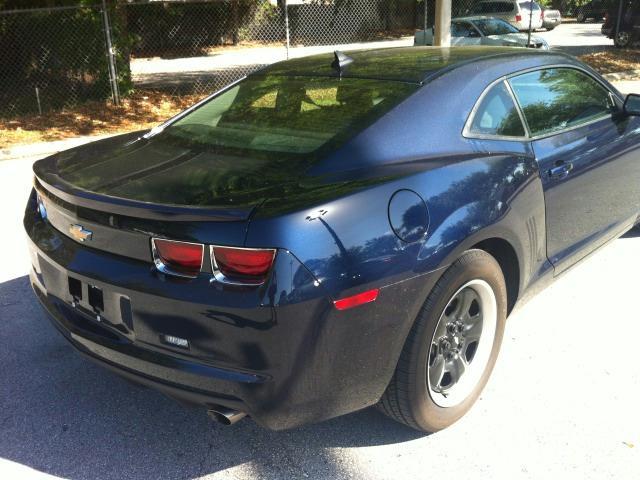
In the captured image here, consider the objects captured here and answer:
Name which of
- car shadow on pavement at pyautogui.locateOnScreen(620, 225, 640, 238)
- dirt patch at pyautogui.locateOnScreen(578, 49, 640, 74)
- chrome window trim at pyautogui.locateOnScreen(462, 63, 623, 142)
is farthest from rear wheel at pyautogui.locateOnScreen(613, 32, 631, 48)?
chrome window trim at pyautogui.locateOnScreen(462, 63, 623, 142)

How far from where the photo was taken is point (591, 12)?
3759 centimetres

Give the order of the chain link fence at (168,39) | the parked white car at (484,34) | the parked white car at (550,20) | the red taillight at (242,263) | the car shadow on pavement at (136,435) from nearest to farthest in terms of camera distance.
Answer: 1. the red taillight at (242,263)
2. the car shadow on pavement at (136,435)
3. the chain link fence at (168,39)
4. the parked white car at (484,34)
5. the parked white car at (550,20)

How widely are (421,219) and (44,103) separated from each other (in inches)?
455

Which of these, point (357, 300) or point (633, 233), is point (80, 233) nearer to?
point (357, 300)

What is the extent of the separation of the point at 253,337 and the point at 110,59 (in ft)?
34.8

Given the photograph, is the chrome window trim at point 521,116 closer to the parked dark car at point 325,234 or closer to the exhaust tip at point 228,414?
the parked dark car at point 325,234

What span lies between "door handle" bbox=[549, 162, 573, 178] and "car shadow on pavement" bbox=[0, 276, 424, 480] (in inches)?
56.9

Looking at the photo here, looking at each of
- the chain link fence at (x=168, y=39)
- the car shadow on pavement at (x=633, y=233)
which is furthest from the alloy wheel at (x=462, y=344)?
the chain link fence at (x=168, y=39)

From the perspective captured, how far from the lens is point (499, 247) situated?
306 centimetres

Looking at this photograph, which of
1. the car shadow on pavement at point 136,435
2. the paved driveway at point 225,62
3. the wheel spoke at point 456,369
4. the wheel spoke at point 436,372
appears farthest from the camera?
the paved driveway at point 225,62

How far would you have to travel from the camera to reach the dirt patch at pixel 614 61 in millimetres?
16125

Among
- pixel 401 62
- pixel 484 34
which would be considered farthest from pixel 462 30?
pixel 401 62

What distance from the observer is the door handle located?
3.31 meters

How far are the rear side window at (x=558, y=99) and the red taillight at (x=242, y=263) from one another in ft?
5.80
